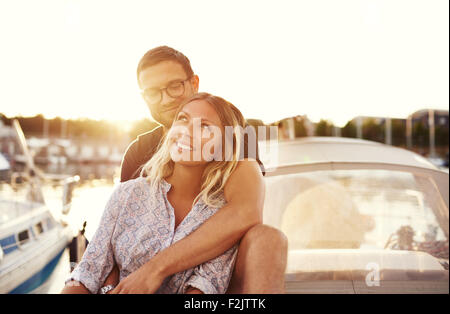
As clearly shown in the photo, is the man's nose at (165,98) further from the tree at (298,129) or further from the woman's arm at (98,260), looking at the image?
the tree at (298,129)

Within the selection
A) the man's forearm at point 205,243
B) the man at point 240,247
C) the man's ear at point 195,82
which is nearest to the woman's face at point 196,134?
the man at point 240,247

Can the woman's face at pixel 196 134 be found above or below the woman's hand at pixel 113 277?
above

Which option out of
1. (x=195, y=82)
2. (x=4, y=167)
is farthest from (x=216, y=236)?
(x=4, y=167)

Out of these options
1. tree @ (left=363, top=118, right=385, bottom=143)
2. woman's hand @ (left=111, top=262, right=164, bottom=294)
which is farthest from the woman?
tree @ (left=363, top=118, right=385, bottom=143)

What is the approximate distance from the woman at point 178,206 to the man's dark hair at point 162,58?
1.86 ft

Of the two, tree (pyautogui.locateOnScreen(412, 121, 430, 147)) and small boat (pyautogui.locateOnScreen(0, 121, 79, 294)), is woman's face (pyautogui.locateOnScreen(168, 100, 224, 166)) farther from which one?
tree (pyautogui.locateOnScreen(412, 121, 430, 147))

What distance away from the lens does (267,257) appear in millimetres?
1316

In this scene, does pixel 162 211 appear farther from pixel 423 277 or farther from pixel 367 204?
pixel 367 204

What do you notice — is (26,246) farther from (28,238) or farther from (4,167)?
(4,167)

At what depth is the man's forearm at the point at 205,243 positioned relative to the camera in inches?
54.1

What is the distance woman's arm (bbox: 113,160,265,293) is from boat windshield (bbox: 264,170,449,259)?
0.77 meters

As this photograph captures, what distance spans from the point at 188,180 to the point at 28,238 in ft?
13.2

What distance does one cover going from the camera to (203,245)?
1.38m
